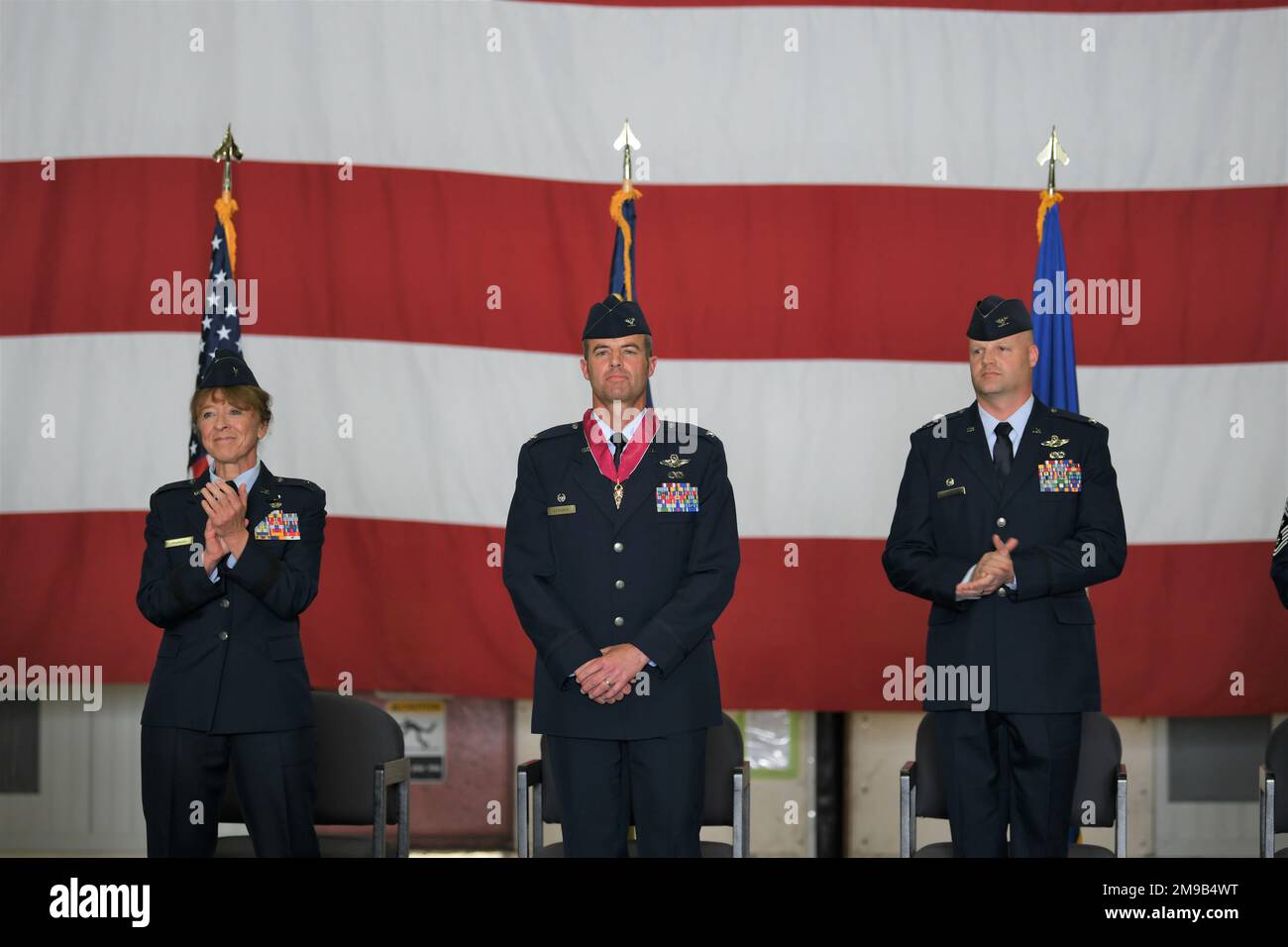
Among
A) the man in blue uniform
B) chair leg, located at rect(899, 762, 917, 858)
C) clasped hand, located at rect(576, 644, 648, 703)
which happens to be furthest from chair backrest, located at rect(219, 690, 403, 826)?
chair leg, located at rect(899, 762, 917, 858)

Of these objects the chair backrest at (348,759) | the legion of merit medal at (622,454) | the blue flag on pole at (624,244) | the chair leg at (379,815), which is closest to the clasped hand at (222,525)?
the chair backrest at (348,759)

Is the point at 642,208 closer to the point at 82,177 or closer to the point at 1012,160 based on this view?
the point at 1012,160

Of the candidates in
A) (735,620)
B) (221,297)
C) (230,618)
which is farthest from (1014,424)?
(221,297)

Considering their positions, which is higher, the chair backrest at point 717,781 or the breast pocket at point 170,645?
the breast pocket at point 170,645

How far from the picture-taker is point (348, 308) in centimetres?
381

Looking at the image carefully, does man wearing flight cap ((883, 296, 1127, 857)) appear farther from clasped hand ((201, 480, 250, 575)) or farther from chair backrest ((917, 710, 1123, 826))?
clasped hand ((201, 480, 250, 575))

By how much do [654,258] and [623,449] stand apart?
4.15ft

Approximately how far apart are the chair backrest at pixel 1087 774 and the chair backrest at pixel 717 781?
16.2 inches

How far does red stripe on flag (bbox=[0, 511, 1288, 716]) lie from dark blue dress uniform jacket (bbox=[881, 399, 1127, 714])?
901 mm

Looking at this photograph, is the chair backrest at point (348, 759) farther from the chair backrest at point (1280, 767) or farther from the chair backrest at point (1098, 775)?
the chair backrest at point (1280, 767)

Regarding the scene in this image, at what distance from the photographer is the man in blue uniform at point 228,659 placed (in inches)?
101

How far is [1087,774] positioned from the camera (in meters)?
2.91

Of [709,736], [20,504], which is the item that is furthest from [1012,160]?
[20,504]

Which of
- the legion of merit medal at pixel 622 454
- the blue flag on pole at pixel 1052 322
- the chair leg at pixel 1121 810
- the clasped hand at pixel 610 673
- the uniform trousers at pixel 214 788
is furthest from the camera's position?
the blue flag on pole at pixel 1052 322
